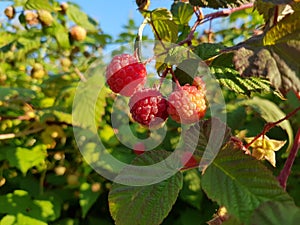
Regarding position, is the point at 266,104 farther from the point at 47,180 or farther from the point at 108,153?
the point at 47,180

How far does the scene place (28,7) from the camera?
149cm

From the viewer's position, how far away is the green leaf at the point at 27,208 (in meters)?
1.41

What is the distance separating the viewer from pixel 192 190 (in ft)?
4.77

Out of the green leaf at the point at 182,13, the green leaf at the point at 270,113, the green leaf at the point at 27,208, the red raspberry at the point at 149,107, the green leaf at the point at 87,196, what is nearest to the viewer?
the red raspberry at the point at 149,107

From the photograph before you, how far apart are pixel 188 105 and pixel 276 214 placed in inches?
8.4

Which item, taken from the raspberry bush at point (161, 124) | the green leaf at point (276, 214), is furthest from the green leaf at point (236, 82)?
the green leaf at point (276, 214)

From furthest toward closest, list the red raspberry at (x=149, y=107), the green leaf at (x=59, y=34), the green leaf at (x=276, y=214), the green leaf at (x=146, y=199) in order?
the green leaf at (x=59, y=34) → the red raspberry at (x=149, y=107) → the green leaf at (x=146, y=199) → the green leaf at (x=276, y=214)

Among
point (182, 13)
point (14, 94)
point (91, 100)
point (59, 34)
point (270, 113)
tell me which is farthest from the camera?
point (59, 34)

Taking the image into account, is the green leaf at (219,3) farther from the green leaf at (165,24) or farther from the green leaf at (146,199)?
the green leaf at (146,199)

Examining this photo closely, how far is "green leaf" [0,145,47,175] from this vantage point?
150cm

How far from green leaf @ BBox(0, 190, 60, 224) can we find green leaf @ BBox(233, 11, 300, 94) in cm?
105

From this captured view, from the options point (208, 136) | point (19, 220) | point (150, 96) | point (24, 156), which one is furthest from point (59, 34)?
point (208, 136)

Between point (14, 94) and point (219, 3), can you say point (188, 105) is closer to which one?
point (219, 3)

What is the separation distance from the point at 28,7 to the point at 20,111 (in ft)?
1.44
